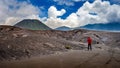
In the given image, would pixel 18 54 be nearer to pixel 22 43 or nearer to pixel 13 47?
pixel 13 47

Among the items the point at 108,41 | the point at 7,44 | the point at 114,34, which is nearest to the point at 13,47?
the point at 7,44

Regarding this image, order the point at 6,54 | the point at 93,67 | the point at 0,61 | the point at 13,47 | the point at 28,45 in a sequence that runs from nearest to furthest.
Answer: the point at 93,67, the point at 0,61, the point at 6,54, the point at 13,47, the point at 28,45

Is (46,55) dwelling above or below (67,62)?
below

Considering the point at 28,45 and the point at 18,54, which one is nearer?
the point at 18,54

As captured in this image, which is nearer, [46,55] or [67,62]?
[67,62]

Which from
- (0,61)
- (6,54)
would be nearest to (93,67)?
(0,61)

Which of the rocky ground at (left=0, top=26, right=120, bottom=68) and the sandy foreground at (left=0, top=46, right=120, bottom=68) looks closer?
the sandy foreground at (left=0, top=46, right=120, bottom=68)

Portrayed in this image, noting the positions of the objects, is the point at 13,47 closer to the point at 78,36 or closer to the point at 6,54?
the point at 6,54

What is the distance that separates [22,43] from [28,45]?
0.99 m

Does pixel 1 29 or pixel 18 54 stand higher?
pixel 1 29

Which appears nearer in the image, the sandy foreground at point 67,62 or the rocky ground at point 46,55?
the sandy foreground at point 67,62

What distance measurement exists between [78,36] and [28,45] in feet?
125

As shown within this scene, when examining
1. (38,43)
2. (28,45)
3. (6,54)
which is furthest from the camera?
(38,43)

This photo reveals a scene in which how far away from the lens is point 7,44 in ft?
103
